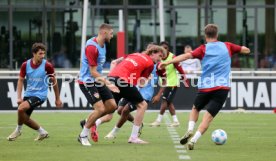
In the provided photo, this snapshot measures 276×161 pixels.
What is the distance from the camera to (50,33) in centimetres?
3559

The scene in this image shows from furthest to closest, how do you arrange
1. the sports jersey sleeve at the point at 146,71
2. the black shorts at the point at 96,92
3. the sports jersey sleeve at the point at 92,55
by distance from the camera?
the sports jersey sleeve at the point at 146,71, the black shorts at the point at 96,92, the sports jersey sleeve at the point at 92,55

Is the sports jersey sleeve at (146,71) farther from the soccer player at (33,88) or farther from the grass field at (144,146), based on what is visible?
the soccer player at (33,88)

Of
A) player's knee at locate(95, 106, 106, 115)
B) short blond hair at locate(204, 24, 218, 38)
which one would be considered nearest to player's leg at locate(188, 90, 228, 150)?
short blond hair at locate(204, 24, 218, 38)

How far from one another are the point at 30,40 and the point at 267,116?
12045 millimetres

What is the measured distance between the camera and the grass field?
13.1 m

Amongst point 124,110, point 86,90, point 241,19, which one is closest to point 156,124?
point 124,110

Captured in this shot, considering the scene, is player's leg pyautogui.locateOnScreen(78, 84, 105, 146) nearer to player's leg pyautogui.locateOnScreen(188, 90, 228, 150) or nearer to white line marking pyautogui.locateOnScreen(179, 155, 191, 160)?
player's leg pyautogui.locateOnScreen(188, 90, 228, 150)

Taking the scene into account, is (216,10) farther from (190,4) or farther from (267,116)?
(267,116)

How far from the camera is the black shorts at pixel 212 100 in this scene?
14.7m

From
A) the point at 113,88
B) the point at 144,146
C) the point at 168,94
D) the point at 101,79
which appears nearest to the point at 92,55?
the point at 101,79

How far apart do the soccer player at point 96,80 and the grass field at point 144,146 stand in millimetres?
501

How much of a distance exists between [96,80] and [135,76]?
778 millimetres

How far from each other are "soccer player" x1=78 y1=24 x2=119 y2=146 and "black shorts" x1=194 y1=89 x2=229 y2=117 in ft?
4.65

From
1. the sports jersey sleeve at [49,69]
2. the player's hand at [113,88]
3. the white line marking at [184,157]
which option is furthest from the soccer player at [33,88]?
the white line marking at [184,157]
